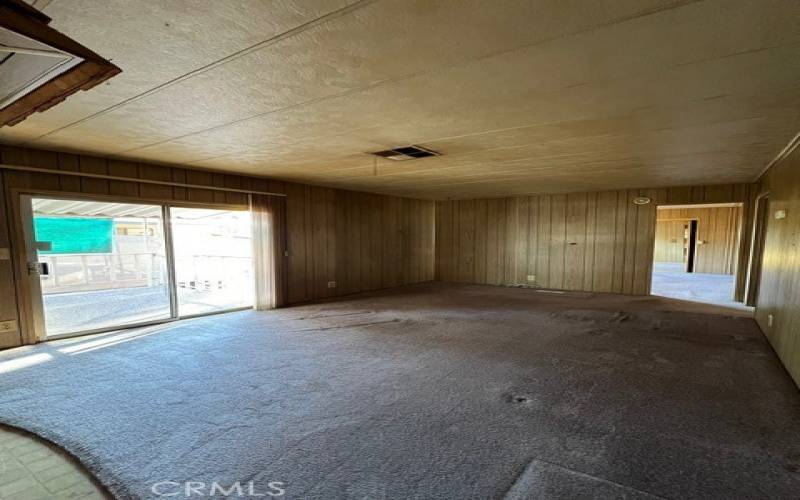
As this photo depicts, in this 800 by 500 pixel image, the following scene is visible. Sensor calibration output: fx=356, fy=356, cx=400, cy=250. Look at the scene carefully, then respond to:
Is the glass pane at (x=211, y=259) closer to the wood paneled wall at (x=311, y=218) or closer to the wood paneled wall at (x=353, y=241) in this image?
the wood paneled wall at (x=311, y=218)

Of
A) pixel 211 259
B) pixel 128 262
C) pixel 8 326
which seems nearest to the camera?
pixel 8 326

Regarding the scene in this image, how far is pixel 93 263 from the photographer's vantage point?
558cm

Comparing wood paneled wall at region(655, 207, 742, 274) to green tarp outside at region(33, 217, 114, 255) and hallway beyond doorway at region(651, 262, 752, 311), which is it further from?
green tarp outside at region(33, 217, 114, 255)

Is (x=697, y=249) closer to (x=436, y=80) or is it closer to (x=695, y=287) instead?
(x=695, y=287)

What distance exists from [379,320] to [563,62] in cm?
383

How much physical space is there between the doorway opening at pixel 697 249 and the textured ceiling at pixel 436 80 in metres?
5.34

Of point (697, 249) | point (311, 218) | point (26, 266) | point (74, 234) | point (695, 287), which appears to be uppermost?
point (311, 218)

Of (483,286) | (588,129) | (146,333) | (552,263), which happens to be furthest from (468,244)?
(146,333)

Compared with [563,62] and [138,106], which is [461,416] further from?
[138,106]

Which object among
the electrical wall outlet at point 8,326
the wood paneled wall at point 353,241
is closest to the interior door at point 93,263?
the electrical wall outlet at point 8,326

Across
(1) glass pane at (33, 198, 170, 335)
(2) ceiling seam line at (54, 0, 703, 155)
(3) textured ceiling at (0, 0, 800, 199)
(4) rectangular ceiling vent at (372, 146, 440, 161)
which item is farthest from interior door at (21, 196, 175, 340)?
(4) rectangular ceiling vent at (372, 146, 440, 161)

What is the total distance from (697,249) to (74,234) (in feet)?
48.3

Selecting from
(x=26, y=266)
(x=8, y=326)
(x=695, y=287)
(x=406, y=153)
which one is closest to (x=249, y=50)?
(x=406, y=153)

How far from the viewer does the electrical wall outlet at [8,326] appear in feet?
12.2
